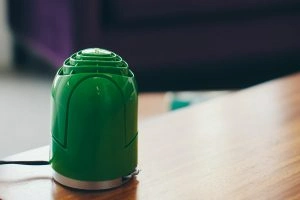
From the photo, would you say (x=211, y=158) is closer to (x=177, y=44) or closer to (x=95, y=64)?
(x=95, y=64)

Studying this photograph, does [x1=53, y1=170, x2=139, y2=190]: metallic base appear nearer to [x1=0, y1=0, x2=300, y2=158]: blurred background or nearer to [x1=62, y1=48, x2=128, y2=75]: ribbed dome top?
[x1=62, y1=48, x2=128, y2=75]: ribbed dome top

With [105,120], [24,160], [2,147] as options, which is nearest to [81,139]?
[105,120]

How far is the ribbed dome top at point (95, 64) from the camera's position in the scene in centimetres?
77

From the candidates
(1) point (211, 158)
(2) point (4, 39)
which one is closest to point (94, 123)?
(1) point (211, 158)

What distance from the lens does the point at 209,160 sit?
0.88m

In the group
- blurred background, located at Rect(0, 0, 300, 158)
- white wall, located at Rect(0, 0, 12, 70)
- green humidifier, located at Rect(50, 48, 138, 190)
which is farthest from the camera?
white wall, located at Rect(0, 0, 12, 70)

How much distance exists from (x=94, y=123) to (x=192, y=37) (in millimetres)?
1501

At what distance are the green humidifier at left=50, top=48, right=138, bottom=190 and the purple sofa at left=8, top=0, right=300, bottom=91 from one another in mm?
1329

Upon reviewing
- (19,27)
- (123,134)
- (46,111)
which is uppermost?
(123,134)

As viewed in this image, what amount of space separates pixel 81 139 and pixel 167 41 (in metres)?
1.47

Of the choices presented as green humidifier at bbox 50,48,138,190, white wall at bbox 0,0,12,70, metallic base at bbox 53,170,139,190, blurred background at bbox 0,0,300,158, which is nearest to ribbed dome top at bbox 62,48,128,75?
green humidifier at bbox 50,48,138,190

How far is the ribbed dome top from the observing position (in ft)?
2.54

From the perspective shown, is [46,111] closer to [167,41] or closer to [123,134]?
[167,41]

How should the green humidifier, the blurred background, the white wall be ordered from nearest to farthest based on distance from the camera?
1. the green humidifier
2. the blurred background
3. the white wall
